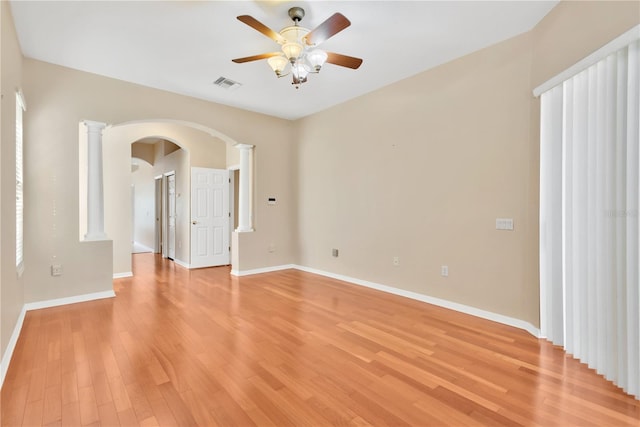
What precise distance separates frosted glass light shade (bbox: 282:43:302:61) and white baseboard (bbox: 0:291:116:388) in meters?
3.29

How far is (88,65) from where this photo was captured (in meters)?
3.85

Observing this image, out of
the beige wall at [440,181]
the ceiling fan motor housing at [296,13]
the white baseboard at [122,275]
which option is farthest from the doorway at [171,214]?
the ceiling fan motor housing at [296,13]

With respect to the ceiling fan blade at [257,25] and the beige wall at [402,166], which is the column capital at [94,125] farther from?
the ceiling fan blade at [257,25]

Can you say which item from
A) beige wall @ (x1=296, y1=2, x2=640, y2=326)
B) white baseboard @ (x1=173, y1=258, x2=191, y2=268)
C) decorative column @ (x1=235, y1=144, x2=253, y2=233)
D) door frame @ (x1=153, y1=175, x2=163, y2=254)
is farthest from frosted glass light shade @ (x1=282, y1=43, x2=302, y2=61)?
door frame @ (x1=153, y1=175, x2=163, y2=254)

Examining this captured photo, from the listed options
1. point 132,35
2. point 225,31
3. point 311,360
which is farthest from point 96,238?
point 311,360

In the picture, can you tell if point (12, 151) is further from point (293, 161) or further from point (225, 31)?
point (293, 161)

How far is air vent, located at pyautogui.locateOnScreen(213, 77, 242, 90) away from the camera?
14.1 feet

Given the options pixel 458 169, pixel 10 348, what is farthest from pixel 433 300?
pixel 10 348

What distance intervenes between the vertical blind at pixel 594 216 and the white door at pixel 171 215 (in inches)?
278

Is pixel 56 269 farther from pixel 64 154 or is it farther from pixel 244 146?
pixel 244 146

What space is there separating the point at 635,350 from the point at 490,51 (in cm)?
301

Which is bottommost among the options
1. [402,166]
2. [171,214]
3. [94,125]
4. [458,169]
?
[171,214]

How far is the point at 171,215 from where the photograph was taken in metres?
7.51

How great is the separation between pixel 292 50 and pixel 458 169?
7.54 feet
